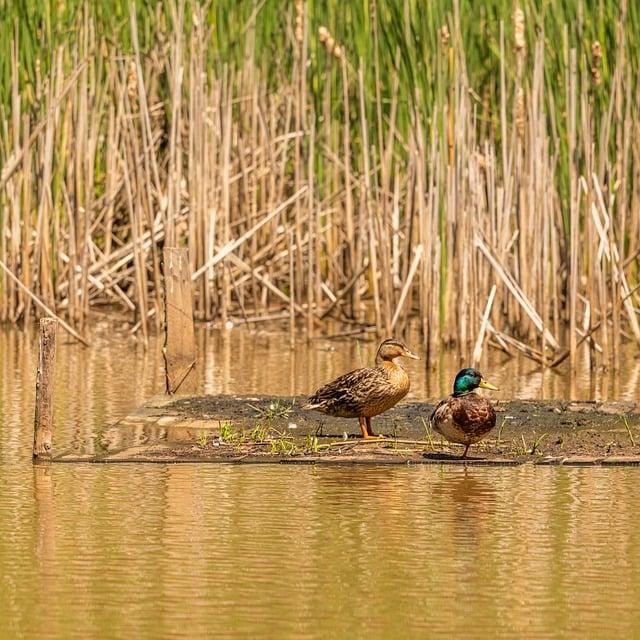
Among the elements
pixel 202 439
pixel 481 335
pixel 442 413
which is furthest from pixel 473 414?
pixel 481 335

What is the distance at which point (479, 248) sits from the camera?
1255 cm

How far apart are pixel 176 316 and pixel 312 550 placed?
4328mm

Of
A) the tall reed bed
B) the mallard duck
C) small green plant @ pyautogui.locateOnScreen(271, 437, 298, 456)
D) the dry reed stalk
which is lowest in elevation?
small green plant @ pyautogui.locateOnScreen(271, 437, 298, 456)

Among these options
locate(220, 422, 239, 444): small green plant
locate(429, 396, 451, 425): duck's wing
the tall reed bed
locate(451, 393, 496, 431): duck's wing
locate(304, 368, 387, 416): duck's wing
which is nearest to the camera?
locate(451, 393, 496, 431): duck's wing

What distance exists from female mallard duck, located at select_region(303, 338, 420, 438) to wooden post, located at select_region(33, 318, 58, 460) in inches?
53.2

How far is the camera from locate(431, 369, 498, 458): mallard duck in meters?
8.15

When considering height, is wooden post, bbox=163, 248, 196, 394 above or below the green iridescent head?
above

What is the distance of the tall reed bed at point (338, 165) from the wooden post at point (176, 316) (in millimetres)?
2219

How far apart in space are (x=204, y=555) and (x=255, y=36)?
960cm

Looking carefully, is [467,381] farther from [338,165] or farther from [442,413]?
[338,165]

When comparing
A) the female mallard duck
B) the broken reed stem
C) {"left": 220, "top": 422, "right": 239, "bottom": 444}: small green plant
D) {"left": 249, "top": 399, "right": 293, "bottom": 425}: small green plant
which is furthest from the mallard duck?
the broken reed stem

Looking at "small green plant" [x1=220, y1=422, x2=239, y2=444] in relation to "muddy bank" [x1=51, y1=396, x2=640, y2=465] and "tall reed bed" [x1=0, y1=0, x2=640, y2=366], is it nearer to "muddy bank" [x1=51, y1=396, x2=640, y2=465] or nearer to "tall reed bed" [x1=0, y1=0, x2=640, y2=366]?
"muddy bank" [x1=51, y1=396, x2=640, y2=465]

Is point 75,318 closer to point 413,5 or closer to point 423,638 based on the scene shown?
point 413,5

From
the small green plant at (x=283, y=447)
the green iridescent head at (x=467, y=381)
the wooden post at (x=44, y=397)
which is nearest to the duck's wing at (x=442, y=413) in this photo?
the green iridescent head at (x=467, y=381)
